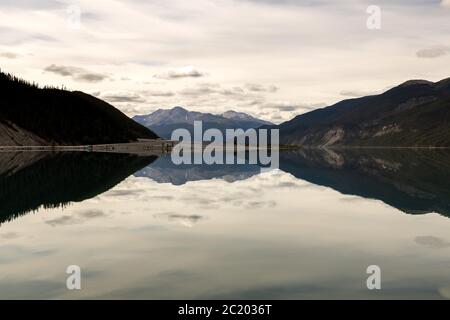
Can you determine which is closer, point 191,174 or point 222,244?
point 222,244

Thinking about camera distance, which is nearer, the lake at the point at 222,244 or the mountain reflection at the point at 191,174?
the lake at the point at 222,244

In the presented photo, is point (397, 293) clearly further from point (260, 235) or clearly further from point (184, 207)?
point (184, 207)

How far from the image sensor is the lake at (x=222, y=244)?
20.0 metres

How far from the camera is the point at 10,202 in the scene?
4678 cm

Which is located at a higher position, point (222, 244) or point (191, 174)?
point (191, 174)

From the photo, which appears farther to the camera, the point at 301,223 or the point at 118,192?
the point at 118,192

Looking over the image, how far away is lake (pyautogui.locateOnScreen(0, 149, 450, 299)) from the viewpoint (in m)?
20.0

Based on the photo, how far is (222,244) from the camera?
2873 cm

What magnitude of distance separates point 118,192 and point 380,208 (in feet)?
89.9

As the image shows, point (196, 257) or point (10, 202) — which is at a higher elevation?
point (10, 202)

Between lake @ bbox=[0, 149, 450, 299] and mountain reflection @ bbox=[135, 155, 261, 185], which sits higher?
mountain reflection @ bbox=[135, 155, 261, 185]

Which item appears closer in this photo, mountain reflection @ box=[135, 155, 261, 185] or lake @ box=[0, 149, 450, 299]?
lake @ box=[0, 149, 450, 299]

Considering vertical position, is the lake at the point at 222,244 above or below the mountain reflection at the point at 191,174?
below
